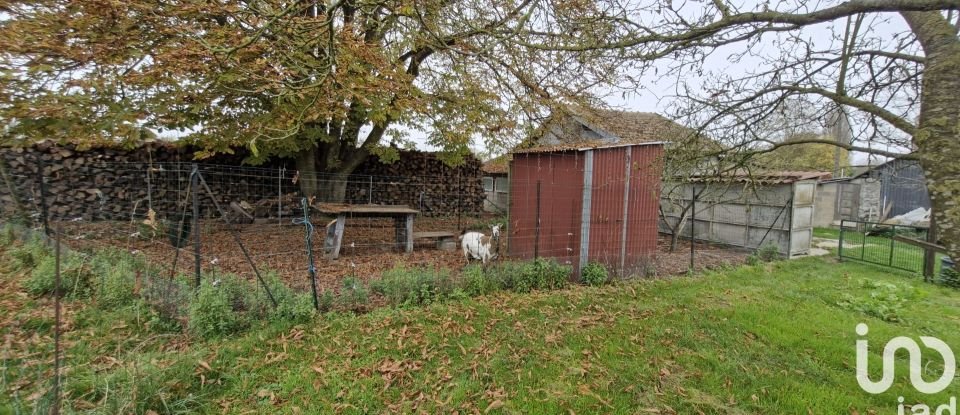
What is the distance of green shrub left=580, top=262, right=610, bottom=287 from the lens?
18.5ft

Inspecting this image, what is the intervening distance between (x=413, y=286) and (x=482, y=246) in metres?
1.51

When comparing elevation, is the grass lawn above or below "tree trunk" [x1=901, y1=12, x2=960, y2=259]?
below

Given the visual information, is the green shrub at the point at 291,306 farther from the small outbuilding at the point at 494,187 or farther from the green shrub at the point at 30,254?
the small outbuilding at the point at 494,187

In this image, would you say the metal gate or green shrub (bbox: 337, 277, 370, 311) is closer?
green shrub (bbox: 337, 277, 370, 311)

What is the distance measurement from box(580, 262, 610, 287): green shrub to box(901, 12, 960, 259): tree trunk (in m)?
4.01

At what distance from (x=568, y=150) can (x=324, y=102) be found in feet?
12.9

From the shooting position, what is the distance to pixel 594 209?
615 centimetres

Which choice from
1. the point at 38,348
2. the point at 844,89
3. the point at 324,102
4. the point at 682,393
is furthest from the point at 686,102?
the point at 38,348

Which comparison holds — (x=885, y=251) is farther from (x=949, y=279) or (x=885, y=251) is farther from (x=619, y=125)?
(x=619, y=125)

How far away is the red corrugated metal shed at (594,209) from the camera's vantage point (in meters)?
6.11

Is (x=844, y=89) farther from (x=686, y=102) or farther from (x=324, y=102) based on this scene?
(x=324, y=102)

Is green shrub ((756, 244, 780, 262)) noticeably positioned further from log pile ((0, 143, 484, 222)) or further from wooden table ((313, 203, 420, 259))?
wooden table ((313, 203, 420, 259))

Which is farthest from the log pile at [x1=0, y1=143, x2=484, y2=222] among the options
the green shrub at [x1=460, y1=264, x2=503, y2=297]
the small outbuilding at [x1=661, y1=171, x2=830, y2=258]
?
the small outbuilding at [x1=661, y1=171, x2=830, y2=258]

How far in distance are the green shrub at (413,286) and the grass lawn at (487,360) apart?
0.24 meters
